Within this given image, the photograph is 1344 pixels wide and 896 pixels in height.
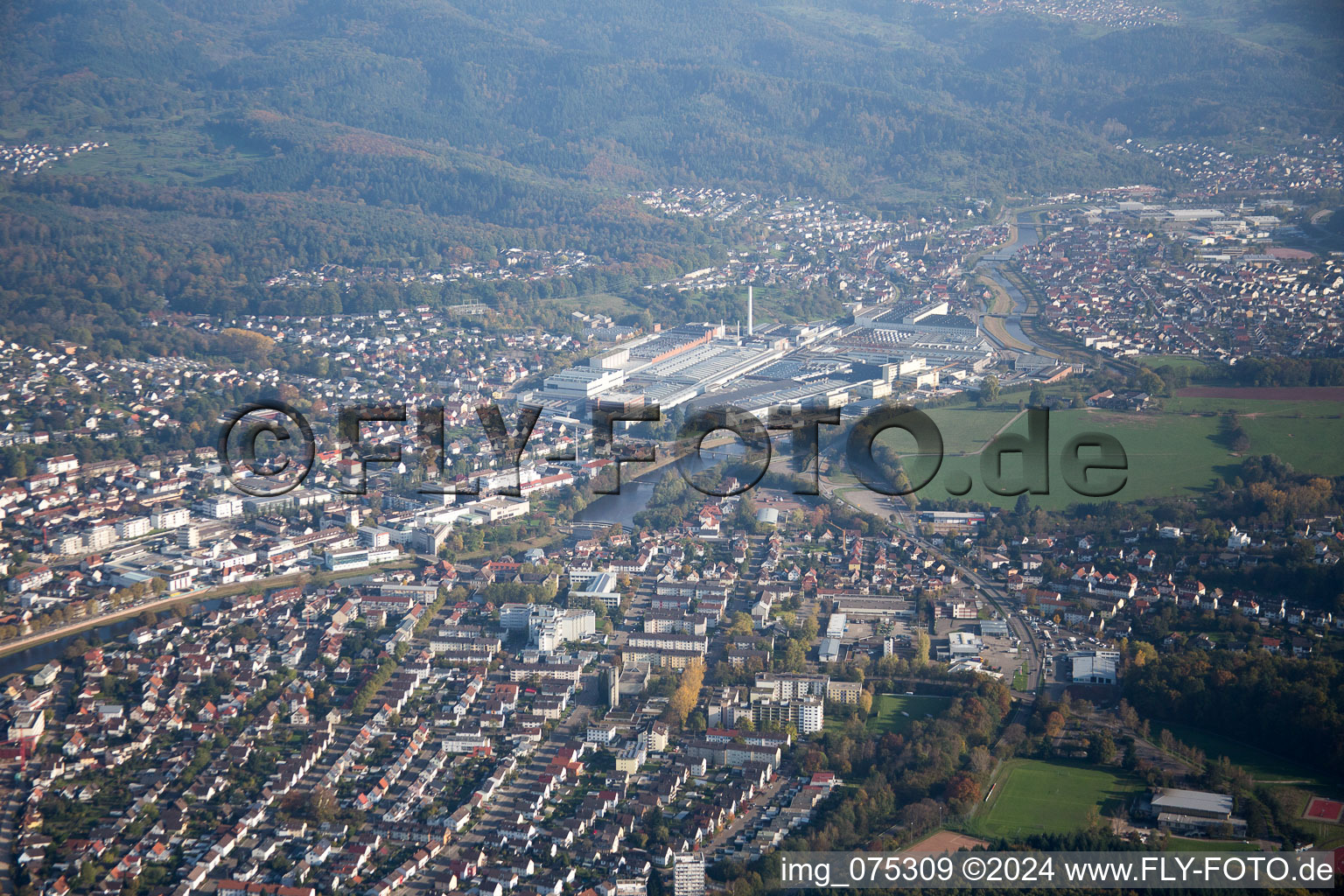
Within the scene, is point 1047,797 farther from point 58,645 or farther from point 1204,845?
point 58,645

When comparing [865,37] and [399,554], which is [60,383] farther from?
[865,37]

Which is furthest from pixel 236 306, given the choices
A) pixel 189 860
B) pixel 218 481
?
pixel 189 860

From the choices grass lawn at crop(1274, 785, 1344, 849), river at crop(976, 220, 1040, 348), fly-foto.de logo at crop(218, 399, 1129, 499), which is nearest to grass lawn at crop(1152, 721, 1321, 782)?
grass lawn at crop(1274, 785, 1344, 849)

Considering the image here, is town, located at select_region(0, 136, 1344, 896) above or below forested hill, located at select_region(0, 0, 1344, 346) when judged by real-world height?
below

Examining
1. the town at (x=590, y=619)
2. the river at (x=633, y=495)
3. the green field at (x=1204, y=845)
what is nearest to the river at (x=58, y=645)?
the town at (x=590, y=619)

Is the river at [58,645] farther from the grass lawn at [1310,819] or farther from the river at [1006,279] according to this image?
the river at [1006,279]

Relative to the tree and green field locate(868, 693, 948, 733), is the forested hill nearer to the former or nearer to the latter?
the tree
